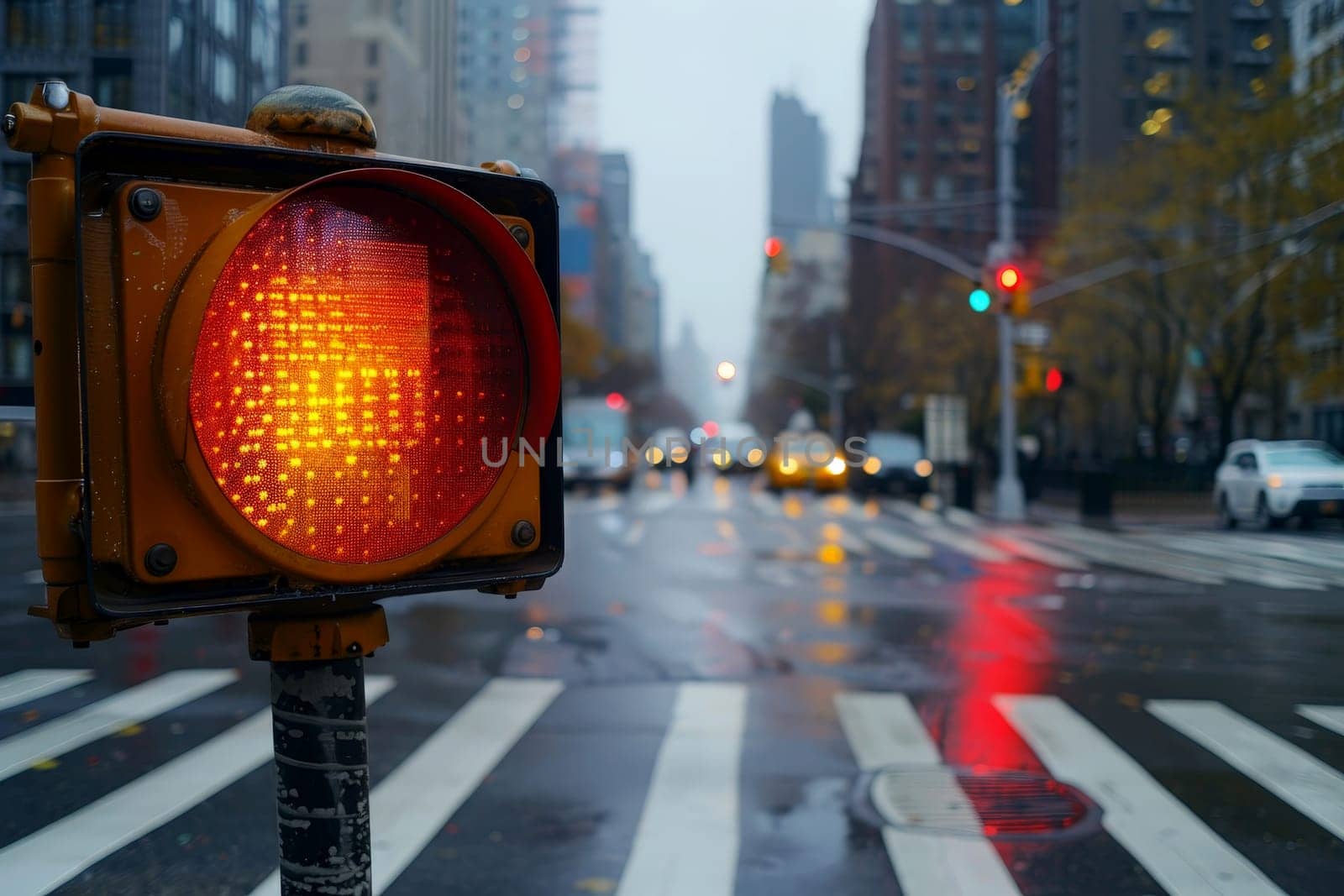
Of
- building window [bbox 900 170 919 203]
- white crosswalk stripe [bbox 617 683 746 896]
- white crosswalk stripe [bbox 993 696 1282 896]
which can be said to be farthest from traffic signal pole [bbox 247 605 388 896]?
building window [bbox 900 170 919 203]

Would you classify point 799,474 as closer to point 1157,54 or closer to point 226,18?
point 1157,54

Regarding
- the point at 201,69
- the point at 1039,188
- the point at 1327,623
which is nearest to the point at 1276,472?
the point at 1327,623

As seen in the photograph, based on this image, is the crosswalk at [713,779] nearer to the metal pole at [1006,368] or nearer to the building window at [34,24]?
the building window at [34,24]

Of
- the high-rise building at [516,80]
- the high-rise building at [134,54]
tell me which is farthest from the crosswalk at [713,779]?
the high-rise building at [516,80]

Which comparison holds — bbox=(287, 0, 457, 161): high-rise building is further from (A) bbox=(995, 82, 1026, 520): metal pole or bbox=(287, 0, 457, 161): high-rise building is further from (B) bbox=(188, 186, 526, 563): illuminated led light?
(A) bbox=(995, 82, 1026, 520): metal pole

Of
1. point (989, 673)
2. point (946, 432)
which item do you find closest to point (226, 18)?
point (989, 673)

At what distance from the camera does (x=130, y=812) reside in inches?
222

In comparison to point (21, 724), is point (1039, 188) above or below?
above

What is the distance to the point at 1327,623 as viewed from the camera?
32.1ft

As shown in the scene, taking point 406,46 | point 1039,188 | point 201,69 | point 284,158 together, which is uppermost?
point 1039,188

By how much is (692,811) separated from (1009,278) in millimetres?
21710

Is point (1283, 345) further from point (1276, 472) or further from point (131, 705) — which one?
point (131, 705)

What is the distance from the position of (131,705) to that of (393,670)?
2024 millimetres

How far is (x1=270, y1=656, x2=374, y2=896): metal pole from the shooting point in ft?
5.39
